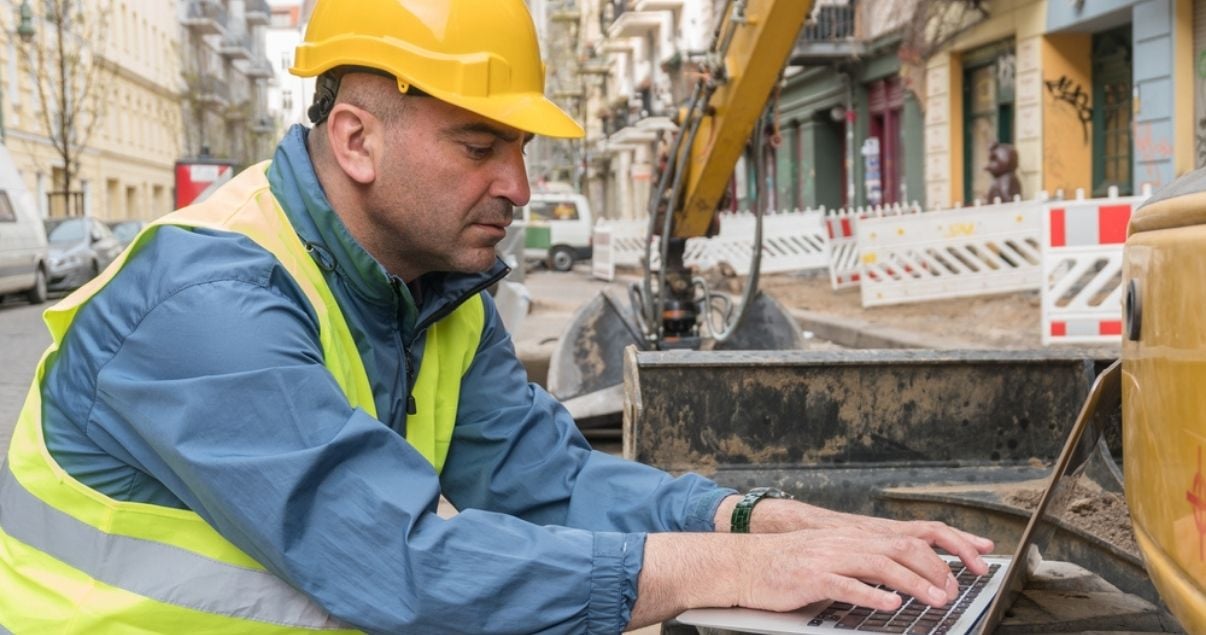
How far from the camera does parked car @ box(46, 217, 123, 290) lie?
2480 centimetres

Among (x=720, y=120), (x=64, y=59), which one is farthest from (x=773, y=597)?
(x=64, y=59)

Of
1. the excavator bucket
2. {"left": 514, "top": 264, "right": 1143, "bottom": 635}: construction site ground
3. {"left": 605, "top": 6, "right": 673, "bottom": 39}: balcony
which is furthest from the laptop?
{"left": 605, "top": 6, "right": 673, "bottom": 39}: balcony

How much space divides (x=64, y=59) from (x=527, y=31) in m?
37.1

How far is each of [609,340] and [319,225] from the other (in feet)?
22.0

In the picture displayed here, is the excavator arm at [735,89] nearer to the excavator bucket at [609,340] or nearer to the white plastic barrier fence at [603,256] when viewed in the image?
the excavator bucket at [609,340]

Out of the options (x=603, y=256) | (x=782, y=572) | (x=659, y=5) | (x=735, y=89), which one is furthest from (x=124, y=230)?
(x=782, y=572)

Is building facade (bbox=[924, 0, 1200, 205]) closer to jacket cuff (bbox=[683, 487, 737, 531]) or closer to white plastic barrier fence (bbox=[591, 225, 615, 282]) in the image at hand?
white plastic barrier fence (bbox=[591, 225, 615, 282])

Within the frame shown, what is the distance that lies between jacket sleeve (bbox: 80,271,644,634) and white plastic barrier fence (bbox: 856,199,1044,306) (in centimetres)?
1481

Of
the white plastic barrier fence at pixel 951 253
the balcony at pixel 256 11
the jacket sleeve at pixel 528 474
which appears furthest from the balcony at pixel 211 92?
the jacket sleeve at pixel 528 474

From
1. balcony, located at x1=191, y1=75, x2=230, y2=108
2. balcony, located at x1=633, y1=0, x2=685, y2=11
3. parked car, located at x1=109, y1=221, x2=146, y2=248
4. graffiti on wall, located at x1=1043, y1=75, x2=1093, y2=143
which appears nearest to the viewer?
graffiti on wall, located at x1=1043, y1=75, x2=1093, y2=143

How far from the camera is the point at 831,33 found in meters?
29.3

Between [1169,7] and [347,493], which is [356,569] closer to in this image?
[347,493]

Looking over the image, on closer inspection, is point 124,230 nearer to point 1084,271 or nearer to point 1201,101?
point 1201,101

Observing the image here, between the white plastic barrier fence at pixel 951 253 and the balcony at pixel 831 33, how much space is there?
1237 centimetres
